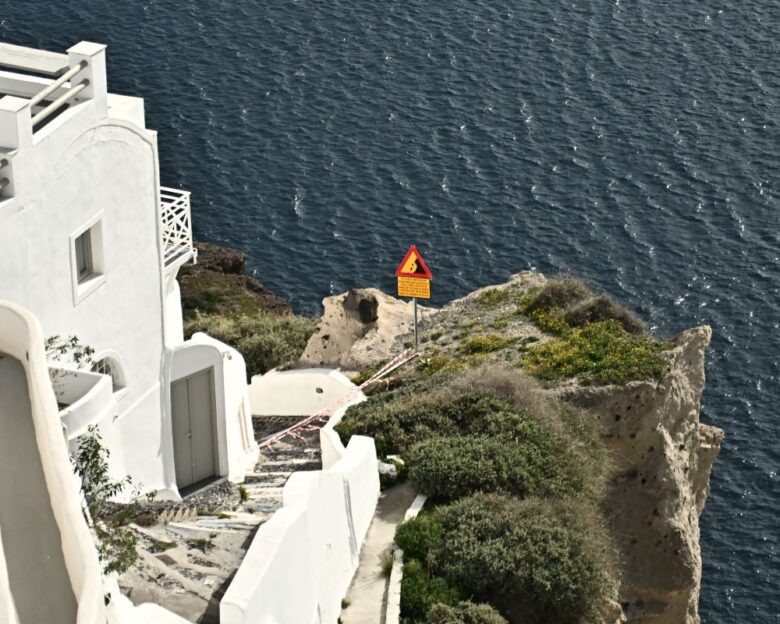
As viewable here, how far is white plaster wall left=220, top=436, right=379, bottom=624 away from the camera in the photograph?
2325 cm

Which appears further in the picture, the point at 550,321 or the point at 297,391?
the point at 550,321

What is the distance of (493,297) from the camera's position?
47.5 meters

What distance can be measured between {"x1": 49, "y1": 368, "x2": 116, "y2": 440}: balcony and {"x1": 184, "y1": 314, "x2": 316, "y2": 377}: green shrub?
21.3m

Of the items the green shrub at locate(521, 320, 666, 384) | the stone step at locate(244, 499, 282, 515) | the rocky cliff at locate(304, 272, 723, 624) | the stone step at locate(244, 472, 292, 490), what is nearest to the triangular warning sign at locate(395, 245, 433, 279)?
the rocky cliff at locate(304, 272, 723, 624)

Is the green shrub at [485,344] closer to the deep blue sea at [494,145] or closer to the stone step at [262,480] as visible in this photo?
the stone step at [262,480]

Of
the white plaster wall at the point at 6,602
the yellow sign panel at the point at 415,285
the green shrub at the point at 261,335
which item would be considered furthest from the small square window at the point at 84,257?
the green shrub at the point at 261,335

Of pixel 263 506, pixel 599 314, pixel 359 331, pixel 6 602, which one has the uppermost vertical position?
pixel 6 602

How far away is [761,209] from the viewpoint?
70.6 meters

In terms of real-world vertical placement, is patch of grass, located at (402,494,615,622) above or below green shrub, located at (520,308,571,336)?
above

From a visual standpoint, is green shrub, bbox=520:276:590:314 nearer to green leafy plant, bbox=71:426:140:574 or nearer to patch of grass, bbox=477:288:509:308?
patch of grass, bbox=477:288:509:308

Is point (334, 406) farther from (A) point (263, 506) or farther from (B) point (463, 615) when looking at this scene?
(B) point (463, 615)

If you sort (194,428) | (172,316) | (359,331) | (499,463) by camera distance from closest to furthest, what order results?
(499,463)
(194,428)
(172,316)
(359,331)

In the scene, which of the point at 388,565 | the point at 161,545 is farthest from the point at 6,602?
the point at 388,565

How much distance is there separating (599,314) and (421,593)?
14.8m
